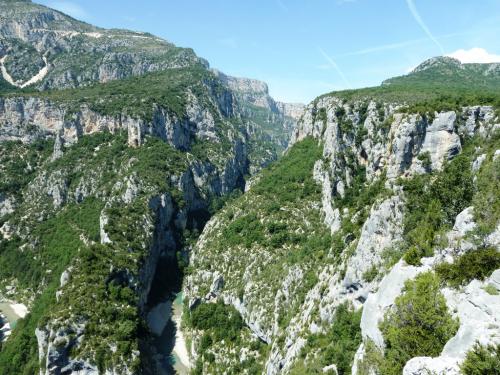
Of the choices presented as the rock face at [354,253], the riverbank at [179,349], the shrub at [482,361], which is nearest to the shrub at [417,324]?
the rock face at [354,253]

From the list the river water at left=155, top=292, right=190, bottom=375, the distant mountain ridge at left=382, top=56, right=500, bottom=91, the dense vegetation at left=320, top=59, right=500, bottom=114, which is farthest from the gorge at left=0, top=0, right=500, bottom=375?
the distant mountain ridge at left=382, top=56, right=500, bottom=91

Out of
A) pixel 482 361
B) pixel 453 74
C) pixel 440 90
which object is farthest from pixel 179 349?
pixel 453 74

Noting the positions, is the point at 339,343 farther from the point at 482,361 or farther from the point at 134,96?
the point at 134,96

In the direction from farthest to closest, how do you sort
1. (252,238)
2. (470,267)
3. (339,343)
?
(252,238)
(339,343)
(470,267)

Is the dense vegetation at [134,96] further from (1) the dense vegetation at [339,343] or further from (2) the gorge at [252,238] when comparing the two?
(1) the dense vegetation at [339,343]

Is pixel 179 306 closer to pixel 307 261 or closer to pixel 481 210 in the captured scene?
pixel 307 261

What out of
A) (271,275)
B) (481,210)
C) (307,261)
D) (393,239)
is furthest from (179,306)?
(481,210)
